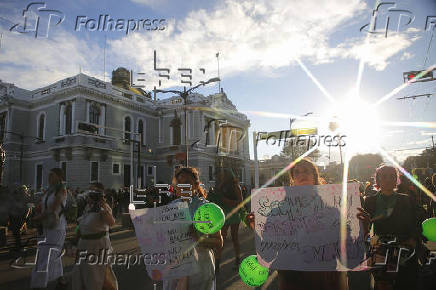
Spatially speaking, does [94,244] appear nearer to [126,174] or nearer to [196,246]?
[196,246]

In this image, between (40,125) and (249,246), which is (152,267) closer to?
(249,246)

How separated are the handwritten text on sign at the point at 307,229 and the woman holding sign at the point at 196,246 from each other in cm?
52

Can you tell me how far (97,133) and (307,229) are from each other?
99.7 feet

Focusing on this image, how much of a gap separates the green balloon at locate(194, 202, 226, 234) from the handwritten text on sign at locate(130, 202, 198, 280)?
5.7 inches

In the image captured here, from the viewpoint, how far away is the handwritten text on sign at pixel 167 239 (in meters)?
2.58

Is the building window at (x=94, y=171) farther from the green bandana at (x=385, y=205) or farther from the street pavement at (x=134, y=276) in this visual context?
the green bandana at (x=385, y=205)

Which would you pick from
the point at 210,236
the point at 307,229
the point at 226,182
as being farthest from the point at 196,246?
the point at 226,182

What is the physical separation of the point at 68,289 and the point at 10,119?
34338mm

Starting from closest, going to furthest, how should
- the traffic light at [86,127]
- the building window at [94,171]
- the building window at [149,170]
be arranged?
the traffic light at [86,127]
the building window at [94,171]
the building window at [149,170]

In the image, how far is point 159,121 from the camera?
1563 inches

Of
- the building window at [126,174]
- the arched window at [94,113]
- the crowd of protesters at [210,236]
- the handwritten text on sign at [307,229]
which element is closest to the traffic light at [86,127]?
the arched window at [94,113]

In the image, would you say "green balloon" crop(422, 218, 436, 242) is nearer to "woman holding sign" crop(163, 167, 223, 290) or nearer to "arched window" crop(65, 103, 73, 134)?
"woman holding sign" crop(163, 167, 223, 290)

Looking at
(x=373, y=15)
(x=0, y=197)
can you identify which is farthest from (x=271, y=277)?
(x=0, y=197)

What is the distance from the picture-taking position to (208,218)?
2.67 m
